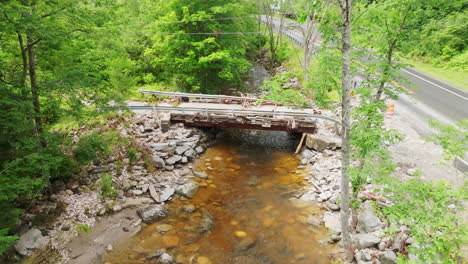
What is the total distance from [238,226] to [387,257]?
454 centimetres

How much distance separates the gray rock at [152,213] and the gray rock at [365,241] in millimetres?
6379

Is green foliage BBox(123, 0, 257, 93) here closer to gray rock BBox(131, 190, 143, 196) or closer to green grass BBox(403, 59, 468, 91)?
gray rock BBox(131, 190, 143, 196)

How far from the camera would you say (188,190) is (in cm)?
1108

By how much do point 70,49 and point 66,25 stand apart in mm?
756

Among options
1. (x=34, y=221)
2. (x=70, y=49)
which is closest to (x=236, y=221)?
(x=34, y=221)

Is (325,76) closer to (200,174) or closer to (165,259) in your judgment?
(165,259)

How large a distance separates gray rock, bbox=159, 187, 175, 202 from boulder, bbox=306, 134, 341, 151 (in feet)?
24.4

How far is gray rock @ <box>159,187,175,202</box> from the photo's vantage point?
10630mm

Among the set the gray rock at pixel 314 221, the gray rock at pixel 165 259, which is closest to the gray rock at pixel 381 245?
the gray rock at pixel 314 221

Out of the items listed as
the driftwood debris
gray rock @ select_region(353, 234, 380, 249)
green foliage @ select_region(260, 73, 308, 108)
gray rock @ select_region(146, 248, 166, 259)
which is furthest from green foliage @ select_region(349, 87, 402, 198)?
the driftwood debris

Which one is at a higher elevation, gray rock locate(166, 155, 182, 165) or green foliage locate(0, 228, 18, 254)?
green foliage locate(0, 228, 18, 254)

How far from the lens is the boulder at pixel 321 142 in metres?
13.4

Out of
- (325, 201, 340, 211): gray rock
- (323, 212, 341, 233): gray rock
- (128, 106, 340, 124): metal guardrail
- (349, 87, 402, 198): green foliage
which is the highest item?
(349, 87, 402, 198): green foliage

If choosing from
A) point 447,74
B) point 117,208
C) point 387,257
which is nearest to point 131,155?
point 117,208
